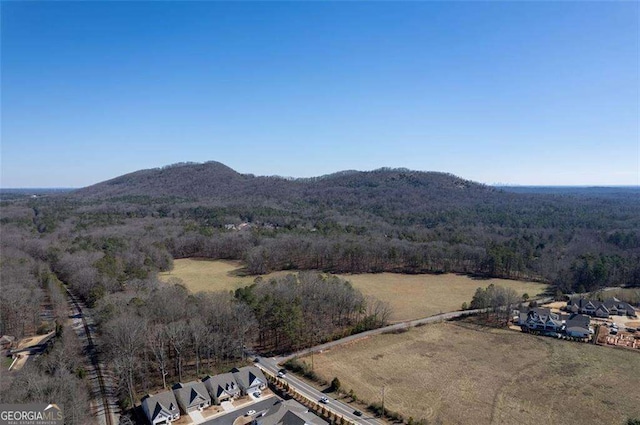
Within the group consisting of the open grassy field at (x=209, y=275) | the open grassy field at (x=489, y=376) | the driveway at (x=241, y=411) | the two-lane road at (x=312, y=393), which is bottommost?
the driveway at (x=241, y=411)

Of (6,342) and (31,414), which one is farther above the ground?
(31,414)

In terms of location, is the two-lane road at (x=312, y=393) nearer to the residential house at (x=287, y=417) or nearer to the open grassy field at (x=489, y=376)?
the open grassy field at (x=489, y=376)

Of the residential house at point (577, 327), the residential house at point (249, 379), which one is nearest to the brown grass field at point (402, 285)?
the residential house at point (577, 327)

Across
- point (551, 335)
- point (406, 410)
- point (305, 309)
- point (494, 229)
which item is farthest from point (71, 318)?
point (494, 229)

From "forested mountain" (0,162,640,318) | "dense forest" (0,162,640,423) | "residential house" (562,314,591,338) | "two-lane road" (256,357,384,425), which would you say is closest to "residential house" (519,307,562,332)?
"residential house" (562,314,591,338)

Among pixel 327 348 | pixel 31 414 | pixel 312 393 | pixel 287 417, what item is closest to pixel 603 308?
pixel 327 348

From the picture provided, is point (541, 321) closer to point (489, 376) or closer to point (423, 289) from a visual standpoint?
point (489, 376)

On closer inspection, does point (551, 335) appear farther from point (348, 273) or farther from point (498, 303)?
point (348, 273)
